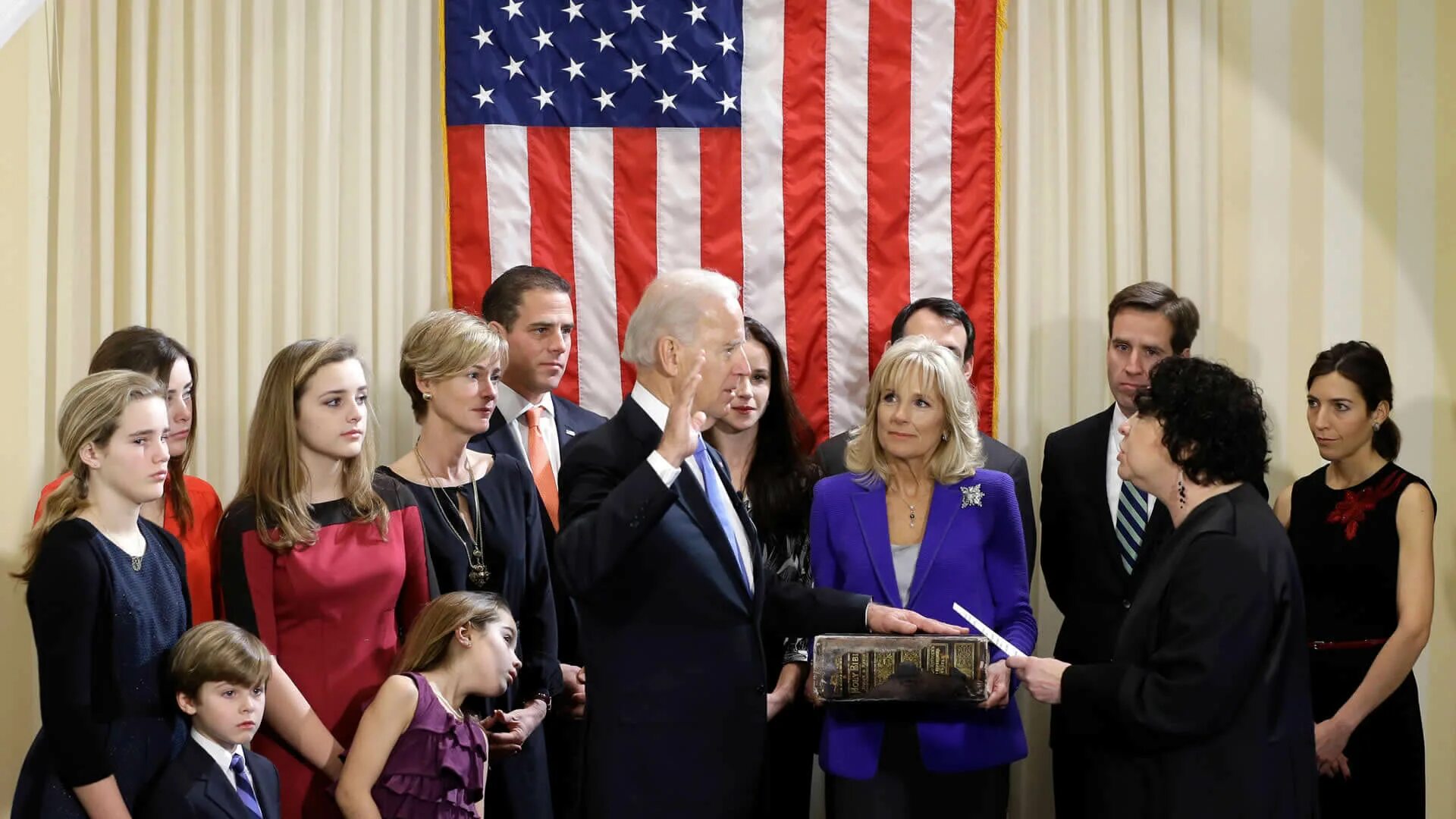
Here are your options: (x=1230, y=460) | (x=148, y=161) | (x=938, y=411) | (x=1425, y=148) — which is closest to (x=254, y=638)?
(x=938, y=411)

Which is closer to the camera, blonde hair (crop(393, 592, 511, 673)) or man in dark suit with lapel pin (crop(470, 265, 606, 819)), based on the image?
blonde hair (crop(393, 592, 511, 673))

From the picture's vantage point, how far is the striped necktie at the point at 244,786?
120 inches

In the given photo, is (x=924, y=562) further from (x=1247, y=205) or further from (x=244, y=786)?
(x=1247, y=205)

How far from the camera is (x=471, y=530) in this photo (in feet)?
11.9

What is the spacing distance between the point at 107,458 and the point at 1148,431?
6.97ft

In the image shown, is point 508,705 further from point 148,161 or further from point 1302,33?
point 1302,33

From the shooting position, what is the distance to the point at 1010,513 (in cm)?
357

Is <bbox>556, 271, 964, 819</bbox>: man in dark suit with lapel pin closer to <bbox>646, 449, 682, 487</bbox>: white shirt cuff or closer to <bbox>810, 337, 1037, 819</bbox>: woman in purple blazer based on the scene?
<bbox>646, 449, 682, 487</bbox>: white shirt cuff

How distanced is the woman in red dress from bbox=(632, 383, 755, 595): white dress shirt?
0.79 meters

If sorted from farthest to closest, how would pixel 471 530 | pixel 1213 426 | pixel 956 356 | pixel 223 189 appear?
pixel 223 189
pixel 956 356
pixel 471 530
pixel 1213 426

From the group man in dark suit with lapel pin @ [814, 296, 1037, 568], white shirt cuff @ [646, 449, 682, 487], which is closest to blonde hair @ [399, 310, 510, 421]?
white shirt cuff @ [646, 449, 682, 487]

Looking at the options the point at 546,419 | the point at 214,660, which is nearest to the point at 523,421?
the point at 546,419

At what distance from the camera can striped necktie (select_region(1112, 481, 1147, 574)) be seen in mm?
4188

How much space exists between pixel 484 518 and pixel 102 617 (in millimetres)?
1000
